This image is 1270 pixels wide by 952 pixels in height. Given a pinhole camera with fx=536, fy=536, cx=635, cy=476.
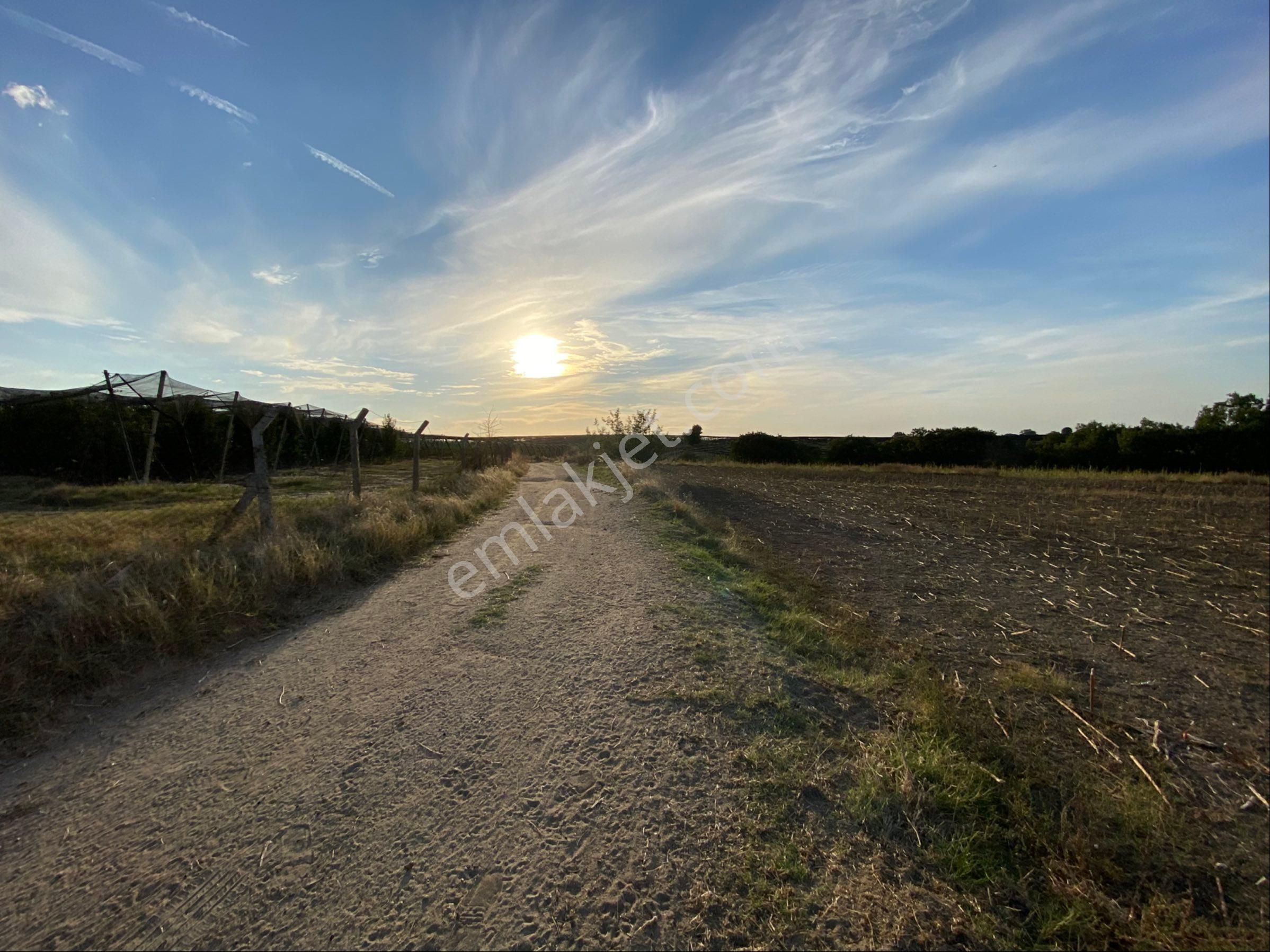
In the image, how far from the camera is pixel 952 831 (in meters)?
2.30

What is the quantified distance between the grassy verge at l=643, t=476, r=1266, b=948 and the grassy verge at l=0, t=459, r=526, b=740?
3937 millimetres

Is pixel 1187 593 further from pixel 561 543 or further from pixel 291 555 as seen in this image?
pixel 291 555

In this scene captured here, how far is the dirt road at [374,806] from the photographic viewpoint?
1.84m

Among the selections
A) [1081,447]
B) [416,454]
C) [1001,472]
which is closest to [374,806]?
[416,454]

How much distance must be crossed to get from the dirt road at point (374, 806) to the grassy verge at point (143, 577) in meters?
0.45

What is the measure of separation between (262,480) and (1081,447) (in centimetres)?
3409

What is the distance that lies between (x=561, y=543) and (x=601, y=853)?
687cm

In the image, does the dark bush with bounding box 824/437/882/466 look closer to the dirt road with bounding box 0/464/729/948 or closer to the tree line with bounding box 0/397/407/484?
the tree line with bounding box 0/397/407/484

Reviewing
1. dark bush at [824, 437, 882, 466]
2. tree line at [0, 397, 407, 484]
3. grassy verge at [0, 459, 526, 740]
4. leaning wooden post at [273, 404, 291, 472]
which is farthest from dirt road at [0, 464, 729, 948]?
dark bush at [824, 437, 882, 466]

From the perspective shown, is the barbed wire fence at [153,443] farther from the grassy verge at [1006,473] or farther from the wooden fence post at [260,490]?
the grassy verge at [1006,473]

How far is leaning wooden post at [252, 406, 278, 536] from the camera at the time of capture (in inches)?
244

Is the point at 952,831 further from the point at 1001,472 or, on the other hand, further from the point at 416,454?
the point at 1001,472

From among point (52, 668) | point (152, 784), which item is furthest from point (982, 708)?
point (52, 668)

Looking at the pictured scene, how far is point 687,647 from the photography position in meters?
4.34
